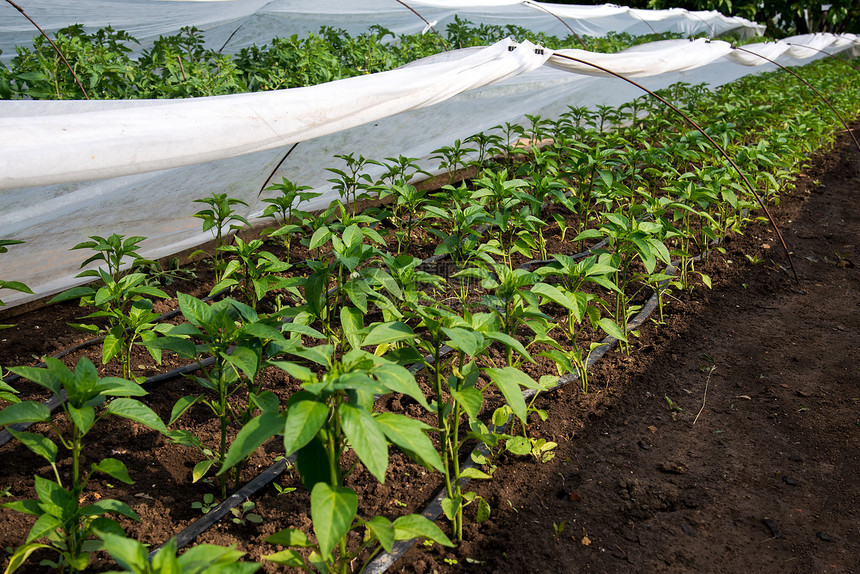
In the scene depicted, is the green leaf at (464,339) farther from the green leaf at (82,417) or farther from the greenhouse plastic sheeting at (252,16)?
the greenhouse plastic sheeting at (252,16)

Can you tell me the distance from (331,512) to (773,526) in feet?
4.24

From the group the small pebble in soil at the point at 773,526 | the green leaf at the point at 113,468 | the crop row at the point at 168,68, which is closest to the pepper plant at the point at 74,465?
the green leaf at the point at 113,468

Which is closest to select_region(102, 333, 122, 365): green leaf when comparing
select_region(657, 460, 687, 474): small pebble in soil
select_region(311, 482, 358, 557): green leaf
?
select_region(311, 482, 358, 557): green leaf

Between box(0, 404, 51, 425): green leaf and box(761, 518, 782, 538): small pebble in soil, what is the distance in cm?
178

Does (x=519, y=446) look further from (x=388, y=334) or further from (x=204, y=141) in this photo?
(x=204, y=141)

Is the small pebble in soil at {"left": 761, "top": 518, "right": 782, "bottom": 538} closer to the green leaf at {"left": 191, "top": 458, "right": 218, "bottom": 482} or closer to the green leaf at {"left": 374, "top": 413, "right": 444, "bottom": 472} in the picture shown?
the green leaf at {"left": 374, "top": 413, "right": 444, "bottom": 472}

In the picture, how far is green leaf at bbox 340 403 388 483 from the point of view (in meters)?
1.01

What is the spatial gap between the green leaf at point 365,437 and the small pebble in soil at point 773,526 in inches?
48.4

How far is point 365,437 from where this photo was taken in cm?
104

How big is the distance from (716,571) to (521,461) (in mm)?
577

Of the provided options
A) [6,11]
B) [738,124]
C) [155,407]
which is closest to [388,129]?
[155,407]

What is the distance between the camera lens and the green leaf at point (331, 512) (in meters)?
0.99

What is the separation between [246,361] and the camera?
140 centimetres

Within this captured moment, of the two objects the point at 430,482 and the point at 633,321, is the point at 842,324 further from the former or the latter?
the point at 430,482
